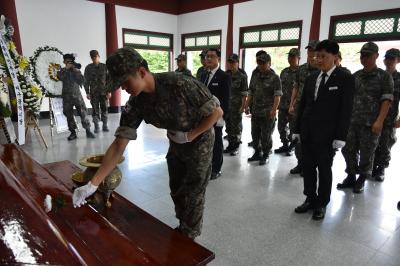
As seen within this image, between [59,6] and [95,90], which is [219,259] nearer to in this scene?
[95,90]

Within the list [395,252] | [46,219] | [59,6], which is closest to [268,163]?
[395,252]

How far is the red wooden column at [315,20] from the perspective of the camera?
5.97m

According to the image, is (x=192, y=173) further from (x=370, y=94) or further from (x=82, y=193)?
(x=370, y=94)

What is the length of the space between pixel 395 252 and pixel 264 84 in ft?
7.88

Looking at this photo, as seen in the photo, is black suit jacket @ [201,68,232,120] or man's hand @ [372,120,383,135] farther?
black suit jacket @ [201,68,232,120]

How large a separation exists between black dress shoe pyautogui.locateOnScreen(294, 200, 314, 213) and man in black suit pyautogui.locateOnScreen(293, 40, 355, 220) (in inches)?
2.7

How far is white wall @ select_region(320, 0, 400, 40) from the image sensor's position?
515cm

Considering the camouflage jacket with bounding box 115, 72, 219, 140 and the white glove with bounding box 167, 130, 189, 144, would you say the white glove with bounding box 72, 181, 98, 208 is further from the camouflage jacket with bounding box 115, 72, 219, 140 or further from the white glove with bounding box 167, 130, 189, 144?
the white glove with bounding box 167, 130, 189, 144

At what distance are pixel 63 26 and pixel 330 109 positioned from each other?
22.6ft

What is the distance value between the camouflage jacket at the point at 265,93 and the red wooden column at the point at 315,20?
2.94 metres

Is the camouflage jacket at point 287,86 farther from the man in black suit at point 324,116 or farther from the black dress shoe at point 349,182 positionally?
the man in black suit at point 324,116

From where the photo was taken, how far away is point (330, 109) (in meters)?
2.16

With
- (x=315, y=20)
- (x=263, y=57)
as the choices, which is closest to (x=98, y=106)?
(x=263, y=57)

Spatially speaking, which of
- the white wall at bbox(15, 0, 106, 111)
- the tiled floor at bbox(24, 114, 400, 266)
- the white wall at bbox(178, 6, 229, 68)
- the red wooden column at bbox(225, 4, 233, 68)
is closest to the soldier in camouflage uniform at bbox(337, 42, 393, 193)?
the tiled floor at bbox(24, 114, 400, 266)
